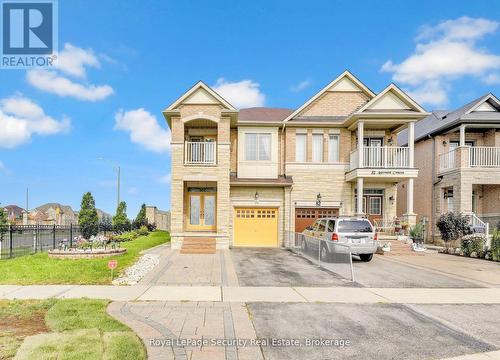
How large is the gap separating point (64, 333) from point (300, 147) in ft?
56.5

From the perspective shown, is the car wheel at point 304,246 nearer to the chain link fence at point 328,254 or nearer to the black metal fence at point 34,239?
the chain link fence at point 328,254

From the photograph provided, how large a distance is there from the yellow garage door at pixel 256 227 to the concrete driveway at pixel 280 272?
4562 mm

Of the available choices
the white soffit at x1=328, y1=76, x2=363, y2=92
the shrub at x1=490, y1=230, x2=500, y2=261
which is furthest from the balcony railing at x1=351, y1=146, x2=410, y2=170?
the shrub at x1=490, y1=230, x2=500, y2=261

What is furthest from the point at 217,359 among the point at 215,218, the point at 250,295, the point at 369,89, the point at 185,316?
the point at 369,89

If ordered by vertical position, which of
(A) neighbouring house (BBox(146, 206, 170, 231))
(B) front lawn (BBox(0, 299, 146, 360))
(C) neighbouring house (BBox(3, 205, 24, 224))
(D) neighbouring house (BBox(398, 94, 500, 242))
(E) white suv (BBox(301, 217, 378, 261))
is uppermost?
(D) neighbouring house (BBox(398, 94, 500, 242))

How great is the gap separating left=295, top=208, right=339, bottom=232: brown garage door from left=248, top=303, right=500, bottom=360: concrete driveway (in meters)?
12.9

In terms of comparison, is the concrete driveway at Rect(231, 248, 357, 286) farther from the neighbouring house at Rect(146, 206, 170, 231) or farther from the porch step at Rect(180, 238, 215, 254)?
the neighbouring house at Rect(146, 206, 170, 231)

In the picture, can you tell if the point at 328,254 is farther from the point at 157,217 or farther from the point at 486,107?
the point at 157,217

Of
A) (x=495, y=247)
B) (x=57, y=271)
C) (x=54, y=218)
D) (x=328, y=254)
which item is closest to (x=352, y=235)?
(x=328, y=254)

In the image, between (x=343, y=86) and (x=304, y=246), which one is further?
(x=343, y=86)

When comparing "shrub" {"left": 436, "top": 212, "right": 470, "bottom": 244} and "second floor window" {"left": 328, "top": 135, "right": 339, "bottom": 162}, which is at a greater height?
"second floor window" {"left": 328, "top": 135, "right": 339, "bottom": 162}

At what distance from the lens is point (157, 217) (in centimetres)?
3775

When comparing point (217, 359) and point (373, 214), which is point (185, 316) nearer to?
point (217, 359)

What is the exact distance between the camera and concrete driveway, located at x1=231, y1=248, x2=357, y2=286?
969 centimetres
